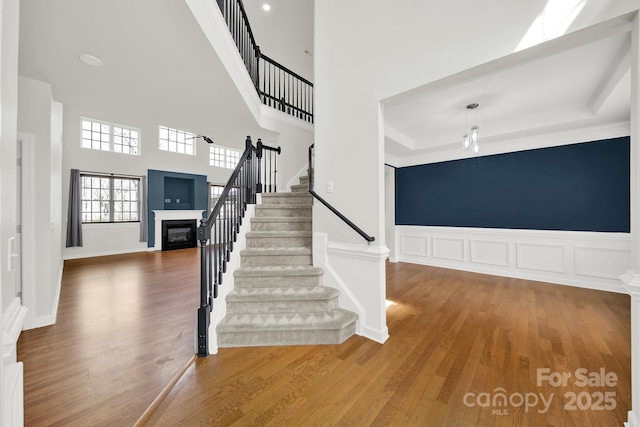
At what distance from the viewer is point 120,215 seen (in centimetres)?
715

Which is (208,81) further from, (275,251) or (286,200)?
(275,251)

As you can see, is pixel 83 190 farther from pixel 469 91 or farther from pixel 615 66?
pixel 615 66

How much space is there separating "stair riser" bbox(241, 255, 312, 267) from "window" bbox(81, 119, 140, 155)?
6552 mm

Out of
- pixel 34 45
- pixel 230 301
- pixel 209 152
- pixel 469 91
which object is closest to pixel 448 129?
pixel 469 91

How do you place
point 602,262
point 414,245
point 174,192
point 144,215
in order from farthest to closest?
point 174,192 → point 144,215 → point 414,245 → point 602,262

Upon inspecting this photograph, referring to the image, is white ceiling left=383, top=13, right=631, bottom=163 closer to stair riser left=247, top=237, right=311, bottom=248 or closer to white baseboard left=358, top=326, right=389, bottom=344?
stair riser left=247, top=237, right=311, bottom=248

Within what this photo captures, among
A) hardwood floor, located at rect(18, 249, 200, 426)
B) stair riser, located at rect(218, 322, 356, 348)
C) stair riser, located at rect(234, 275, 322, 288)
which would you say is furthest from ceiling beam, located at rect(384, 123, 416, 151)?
hardwood floor, located at rect(18, 249, 200, 426)

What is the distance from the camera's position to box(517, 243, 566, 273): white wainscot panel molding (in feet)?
13.7

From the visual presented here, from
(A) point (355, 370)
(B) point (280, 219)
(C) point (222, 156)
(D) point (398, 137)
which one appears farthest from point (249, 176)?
(C) point (222, 156)

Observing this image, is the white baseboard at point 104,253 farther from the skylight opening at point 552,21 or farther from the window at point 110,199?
the skylight opening at point 552,21

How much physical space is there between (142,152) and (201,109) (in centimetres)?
473

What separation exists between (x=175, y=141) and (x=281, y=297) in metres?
7.50

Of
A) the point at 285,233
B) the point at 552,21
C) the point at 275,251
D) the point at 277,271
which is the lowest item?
the point at 277,271

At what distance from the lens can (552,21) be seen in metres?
1.58
